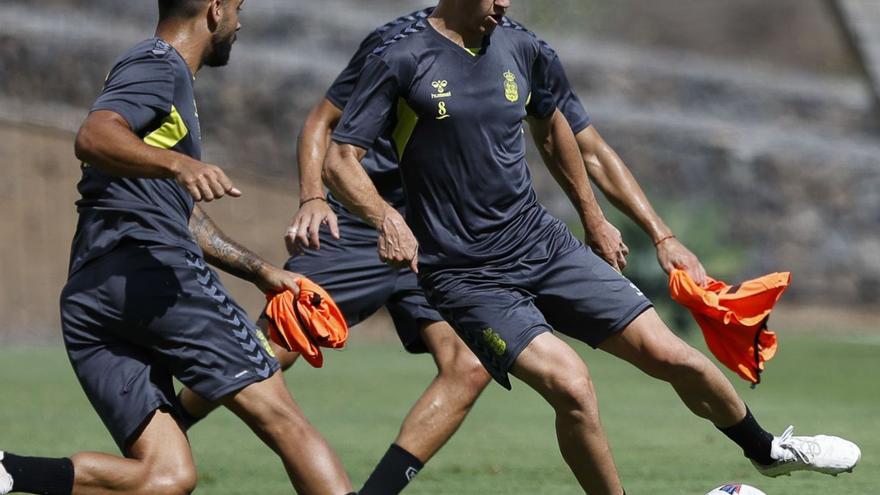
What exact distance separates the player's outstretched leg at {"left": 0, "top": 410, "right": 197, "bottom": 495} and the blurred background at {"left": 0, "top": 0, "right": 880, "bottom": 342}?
1493cm

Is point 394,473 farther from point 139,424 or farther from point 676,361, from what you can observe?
point 139,424

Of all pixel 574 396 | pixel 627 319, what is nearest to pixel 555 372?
pixel 574 396

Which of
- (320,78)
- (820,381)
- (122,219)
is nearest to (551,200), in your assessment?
(320,78)

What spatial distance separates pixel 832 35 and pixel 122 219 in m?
32.4

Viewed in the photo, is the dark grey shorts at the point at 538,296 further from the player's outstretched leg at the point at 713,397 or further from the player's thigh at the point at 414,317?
the player's thigh at the point at 414,317

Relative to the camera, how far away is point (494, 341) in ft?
22.3

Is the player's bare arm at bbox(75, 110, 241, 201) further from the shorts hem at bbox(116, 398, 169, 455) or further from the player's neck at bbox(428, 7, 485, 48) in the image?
the player's neck at bbox(428, 7, 485, 48)

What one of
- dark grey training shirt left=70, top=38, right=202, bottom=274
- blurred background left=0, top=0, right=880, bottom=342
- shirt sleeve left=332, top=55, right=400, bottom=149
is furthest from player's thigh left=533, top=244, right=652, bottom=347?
blurred background left=0, top=0, right=880, bottom=342

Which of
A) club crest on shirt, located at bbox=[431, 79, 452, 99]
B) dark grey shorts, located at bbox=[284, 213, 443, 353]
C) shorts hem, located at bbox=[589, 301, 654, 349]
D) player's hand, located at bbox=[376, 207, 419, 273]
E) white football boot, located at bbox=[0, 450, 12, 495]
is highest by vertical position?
club crest on shirt, located at bbox=[431, 79, 452, 99]

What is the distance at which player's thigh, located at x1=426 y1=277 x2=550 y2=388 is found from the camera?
674 centimetres

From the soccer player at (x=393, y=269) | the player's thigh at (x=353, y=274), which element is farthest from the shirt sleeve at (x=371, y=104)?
the player's thigh at (x=353, y=274)

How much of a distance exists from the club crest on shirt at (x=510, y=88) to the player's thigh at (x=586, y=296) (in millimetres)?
705

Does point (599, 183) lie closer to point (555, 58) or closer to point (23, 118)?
point (555, 58)

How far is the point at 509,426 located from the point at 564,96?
4.66 metres
